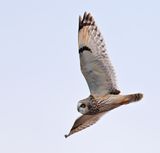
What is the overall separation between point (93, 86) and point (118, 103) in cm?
96

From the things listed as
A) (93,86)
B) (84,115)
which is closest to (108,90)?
(93,86)

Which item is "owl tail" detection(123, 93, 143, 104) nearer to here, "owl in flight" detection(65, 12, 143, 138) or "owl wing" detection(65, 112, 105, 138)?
"owl in flight" detection(65, 12, 143, 138)

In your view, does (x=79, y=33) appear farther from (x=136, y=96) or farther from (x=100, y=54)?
(x=136, y=96)

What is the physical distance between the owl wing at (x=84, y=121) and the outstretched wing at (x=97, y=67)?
2.27ft

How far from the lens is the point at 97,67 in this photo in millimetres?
9867

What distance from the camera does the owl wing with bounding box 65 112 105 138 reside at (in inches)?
396

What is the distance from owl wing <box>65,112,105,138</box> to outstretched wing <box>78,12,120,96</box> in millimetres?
693

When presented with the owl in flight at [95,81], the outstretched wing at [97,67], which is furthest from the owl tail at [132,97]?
the outstretched wing at [97,67]

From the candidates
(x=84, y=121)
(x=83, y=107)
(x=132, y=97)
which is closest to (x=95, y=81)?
(x=83, y=107)

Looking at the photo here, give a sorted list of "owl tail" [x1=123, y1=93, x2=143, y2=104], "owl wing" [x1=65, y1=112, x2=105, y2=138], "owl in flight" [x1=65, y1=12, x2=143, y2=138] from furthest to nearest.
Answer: "owl wing" [x1=65, y1=112, x2=105, y2=138]
"owl in flight" [x1=65, y1=12, x2=143, y2=138]
"owl tail" [x1=123, y1=93, x2=143, y2=104]

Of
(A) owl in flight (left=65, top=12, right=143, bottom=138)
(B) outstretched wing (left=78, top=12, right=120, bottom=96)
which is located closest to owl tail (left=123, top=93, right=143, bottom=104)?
(A) owl in flight (left=65, top=12, right=143, bottom=138)

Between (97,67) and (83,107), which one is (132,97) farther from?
(83,107)

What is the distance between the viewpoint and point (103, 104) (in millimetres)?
9703

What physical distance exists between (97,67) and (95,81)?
0.35 metres
